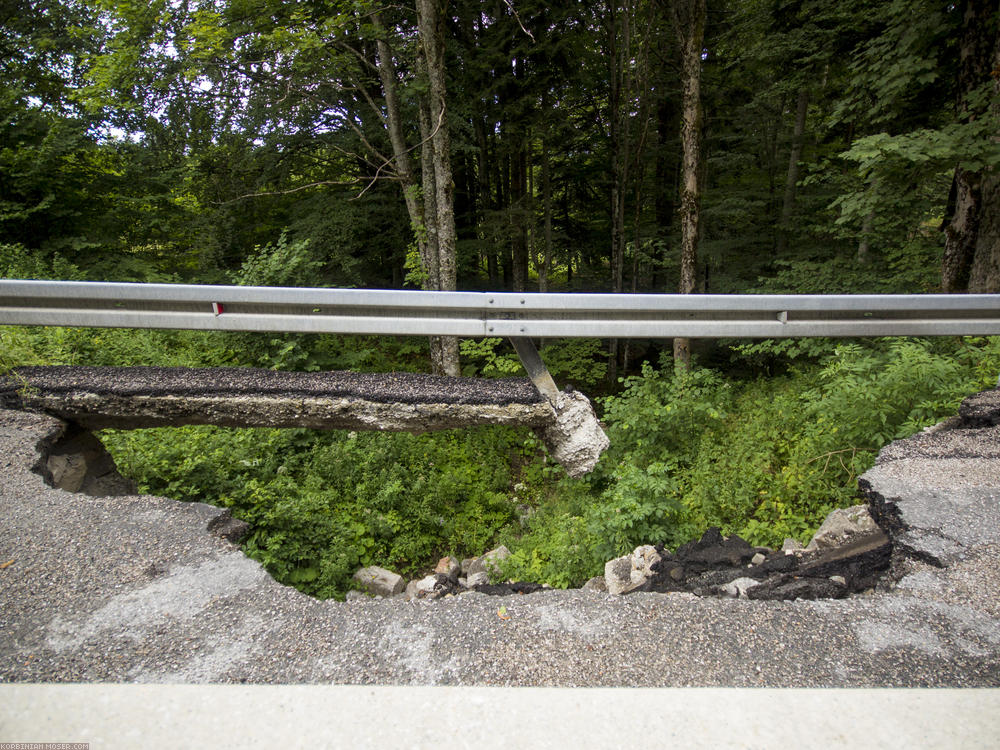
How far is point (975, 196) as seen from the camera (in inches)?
252

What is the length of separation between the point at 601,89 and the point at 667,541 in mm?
14701

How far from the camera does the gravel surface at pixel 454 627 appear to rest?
1.71 metres

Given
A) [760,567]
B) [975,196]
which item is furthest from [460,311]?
[975,196]

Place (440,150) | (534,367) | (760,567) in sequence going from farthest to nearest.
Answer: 1. (440,150)
2. (534,367)
3. (760,567)

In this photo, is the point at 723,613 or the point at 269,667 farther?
the point at 723,613

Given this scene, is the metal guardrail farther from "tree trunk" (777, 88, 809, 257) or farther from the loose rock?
"tree trunk" (777, 88, 809, 257)

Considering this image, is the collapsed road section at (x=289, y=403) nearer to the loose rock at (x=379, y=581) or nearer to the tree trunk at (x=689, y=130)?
the loose rock at (x=379, y=581)

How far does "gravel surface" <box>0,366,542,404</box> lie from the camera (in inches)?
141

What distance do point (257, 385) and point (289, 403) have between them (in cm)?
31

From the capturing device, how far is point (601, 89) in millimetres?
14703

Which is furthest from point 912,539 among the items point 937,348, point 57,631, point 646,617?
point 937,348

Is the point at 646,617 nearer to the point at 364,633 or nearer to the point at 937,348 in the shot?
the point at 364,633

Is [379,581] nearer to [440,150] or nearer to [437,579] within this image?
[437,579]

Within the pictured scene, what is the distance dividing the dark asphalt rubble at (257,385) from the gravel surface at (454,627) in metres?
1.22
